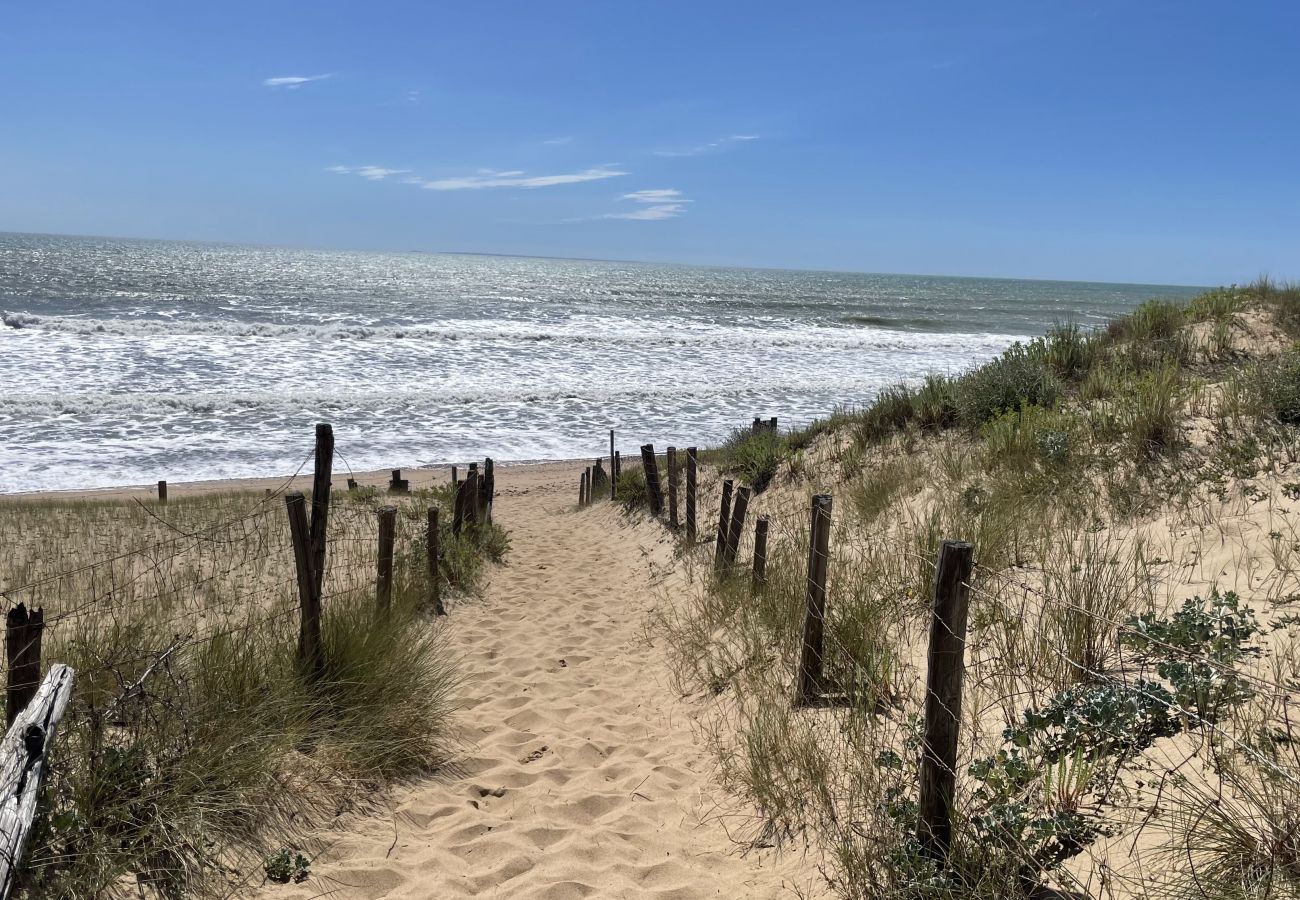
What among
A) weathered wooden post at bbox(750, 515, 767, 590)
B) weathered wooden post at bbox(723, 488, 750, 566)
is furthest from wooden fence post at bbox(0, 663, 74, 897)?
weathered wooden post at bbox(723, 488, 750, 566)

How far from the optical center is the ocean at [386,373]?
21156 millimetres

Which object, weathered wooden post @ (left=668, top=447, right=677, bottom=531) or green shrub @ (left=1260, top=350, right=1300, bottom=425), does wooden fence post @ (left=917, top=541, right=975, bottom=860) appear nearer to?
green shrub @ (left=1260, top=350, right=1300, bottom=425)

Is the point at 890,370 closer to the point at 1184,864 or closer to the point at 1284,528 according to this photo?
the point at 1284,528

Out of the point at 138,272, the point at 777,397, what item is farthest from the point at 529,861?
the point at 138,272

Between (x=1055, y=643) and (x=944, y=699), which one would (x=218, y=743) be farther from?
(x=1055, y=643)

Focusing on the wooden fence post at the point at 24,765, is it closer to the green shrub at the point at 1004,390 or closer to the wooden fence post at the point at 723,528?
the wooden fence post at the point at 723,528

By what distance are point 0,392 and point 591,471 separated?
1912 centimetres

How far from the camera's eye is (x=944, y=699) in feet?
9.96

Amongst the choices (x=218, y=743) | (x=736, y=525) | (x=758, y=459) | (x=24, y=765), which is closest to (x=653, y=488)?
(x=758, y=459)

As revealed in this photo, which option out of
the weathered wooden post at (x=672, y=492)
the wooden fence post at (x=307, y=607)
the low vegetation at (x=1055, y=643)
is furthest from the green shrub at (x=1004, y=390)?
the wooden fence post at (x=307, y=607)

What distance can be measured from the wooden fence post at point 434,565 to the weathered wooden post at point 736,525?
289 centimetres

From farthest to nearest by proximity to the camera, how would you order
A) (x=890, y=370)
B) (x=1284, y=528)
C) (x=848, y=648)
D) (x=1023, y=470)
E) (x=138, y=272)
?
(x=138, y=272)
(x=890, y=370)
(x=1023, y=470)
(x=1284, y=528)
(x=848, y=648)

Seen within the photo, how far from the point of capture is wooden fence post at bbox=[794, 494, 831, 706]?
15.6ft

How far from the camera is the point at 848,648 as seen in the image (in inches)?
196
